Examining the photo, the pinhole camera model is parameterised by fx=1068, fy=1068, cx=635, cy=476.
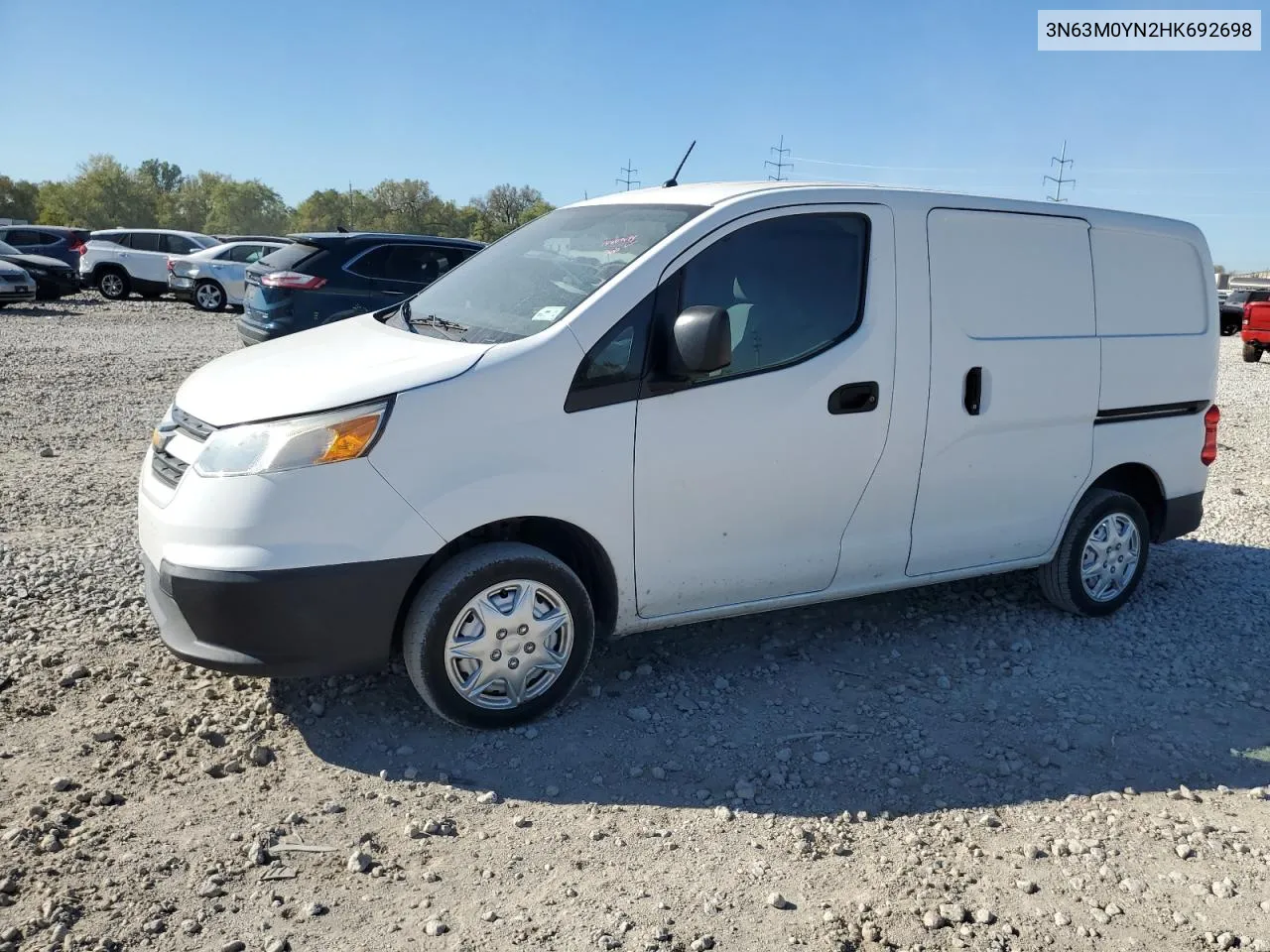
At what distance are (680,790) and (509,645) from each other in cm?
78

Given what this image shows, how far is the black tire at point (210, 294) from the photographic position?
74.1 feet

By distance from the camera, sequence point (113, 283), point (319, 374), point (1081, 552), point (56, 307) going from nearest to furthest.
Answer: point (319, 374), point (1081, 552), point (56, 307), point (113, 283)

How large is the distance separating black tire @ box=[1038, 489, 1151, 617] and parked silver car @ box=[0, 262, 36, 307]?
69.4 ft

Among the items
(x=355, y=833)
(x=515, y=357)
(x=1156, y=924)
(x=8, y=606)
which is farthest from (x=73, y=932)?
(x=1156, y=924)

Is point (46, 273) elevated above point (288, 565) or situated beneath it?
elevated above

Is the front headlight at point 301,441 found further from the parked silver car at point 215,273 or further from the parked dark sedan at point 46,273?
the parked dark sedan at point 46,273

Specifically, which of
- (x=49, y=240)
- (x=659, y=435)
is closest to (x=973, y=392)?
(x=659, y=435)

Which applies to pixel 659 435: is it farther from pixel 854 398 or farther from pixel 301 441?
pixel 301 441

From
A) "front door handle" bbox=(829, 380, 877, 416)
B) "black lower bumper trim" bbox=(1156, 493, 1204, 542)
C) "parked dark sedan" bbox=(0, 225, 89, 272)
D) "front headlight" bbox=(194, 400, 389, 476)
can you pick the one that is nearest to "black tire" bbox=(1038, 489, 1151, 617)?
"black lower bumper trim" bbox=(1156, 493, 1204, 542)

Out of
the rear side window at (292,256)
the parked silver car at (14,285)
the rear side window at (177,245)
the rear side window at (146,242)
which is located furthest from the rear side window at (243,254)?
the rear side window at (292,256)

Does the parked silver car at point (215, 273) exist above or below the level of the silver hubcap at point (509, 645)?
above

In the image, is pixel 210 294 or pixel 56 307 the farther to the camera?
pixel 210 294

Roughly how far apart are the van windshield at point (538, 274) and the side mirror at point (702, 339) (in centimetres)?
39

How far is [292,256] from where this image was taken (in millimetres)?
11602
